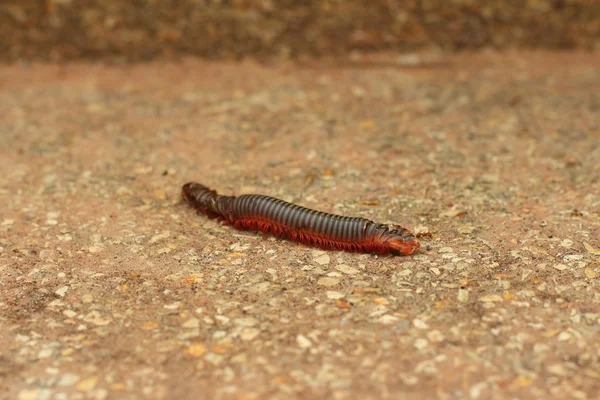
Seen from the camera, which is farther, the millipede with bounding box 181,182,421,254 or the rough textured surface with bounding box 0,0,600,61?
the rough textured surface with bounding box 0,0,600,61

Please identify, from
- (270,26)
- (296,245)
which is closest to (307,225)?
(296,245)

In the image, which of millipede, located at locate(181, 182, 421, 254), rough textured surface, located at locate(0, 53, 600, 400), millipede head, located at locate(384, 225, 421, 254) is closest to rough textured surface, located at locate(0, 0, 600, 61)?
rough textured surface, located at locate(0, 53, 600, 400)

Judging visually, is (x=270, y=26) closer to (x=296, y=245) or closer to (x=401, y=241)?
(x=296, y=245)

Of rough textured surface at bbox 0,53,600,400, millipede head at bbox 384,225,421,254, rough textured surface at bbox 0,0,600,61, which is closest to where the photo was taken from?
rough textured surface at bbox 0,53,600,400

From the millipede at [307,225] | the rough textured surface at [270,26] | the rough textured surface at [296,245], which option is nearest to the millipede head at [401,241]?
the millipede at [307,225]

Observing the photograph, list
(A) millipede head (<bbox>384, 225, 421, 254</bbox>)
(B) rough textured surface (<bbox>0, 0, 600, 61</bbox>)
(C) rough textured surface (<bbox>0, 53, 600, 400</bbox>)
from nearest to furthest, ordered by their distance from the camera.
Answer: (C) rough textured surface (<bbox>0, 53, 600, 400</bbox>)
(A) millipede head (<bbox>384, 225, 421, 254</bbox>)
(B) rough textured surface (<bbox>0, 0, 600, 61</bbox>)

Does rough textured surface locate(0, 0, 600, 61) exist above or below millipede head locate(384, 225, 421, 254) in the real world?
above

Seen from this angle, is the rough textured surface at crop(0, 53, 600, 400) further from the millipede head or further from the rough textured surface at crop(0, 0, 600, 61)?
the rough textured surface at crop(0, 0, 600, 61)
